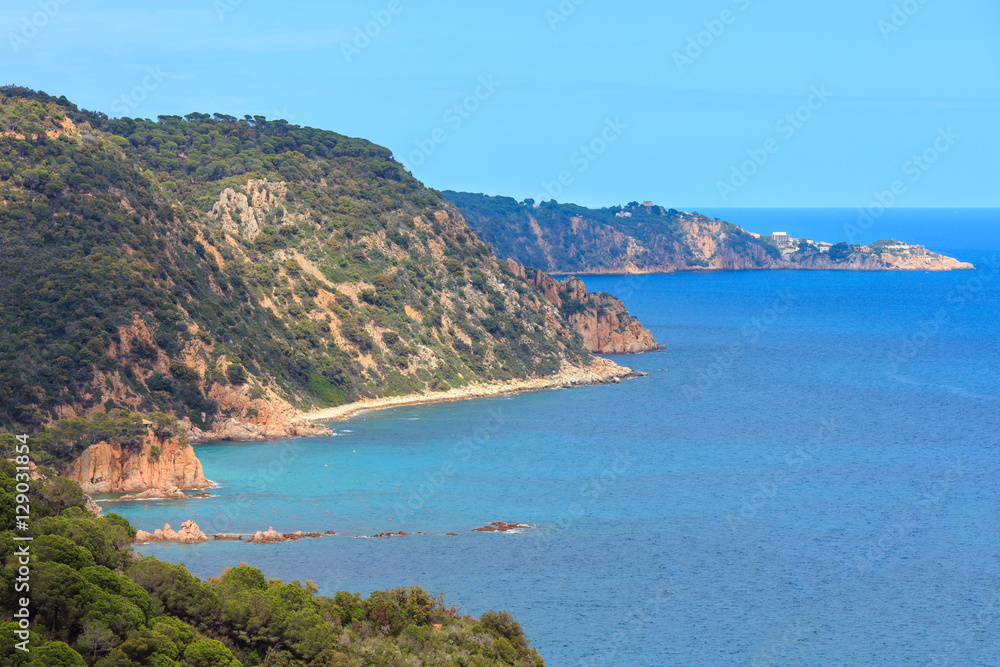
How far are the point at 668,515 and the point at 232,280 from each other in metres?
52.7

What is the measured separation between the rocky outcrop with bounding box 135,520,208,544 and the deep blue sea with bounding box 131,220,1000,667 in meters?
1.06

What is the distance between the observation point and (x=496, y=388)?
390ft

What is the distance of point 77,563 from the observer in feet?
132

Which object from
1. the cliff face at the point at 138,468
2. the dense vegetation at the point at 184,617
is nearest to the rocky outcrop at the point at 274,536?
the cliff face at the point at 138,468

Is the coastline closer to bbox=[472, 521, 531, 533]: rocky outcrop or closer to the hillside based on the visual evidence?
the hillside

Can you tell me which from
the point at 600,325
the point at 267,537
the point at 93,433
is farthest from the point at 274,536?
the point at 600,325

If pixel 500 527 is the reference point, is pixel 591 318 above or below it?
above

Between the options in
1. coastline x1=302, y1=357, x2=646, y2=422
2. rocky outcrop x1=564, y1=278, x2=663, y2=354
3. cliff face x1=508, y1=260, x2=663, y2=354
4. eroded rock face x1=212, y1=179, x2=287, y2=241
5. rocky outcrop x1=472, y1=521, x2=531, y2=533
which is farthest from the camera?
rocky outcrop x1=564, y1=278, x2=663, y2=354

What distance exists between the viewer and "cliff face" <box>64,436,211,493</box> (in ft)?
249

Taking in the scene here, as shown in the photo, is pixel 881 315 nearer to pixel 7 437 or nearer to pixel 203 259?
pixel 203 259

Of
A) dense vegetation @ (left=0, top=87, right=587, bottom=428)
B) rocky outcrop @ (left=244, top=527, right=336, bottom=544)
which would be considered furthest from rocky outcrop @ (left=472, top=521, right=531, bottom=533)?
dense vegetation @ (left=0, top=87, right=587, bottom=428)

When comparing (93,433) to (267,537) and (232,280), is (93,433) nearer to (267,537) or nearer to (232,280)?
(267,537)

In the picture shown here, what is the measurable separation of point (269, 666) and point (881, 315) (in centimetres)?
17411

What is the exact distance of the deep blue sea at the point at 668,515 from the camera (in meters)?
55.2
